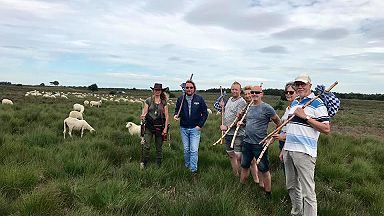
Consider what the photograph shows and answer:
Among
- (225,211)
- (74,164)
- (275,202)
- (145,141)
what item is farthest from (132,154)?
(225,211)

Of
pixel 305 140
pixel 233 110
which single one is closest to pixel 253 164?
pixel 233 110

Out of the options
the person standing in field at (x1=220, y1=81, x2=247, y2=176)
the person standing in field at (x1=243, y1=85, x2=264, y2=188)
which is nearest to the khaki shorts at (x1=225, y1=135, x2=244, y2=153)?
the person standing in field at (x1=220, y1=81, x2=247, y2=176)

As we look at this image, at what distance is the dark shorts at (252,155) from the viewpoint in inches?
232

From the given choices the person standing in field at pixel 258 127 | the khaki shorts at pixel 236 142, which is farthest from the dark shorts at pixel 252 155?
the khaki shorts at pixel 236 142

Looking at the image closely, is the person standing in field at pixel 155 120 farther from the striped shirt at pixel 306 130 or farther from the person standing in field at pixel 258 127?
the striped shirt at pixel 306 130

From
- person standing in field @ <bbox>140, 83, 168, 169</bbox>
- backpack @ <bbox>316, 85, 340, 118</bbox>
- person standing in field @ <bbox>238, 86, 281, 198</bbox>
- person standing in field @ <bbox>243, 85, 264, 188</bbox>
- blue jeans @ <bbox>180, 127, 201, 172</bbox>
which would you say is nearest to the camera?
backpack @ <bbox>316, 85, 340, 118</bbox>

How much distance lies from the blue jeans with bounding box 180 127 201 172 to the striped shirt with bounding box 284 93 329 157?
9.31 feet

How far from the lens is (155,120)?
755 cm

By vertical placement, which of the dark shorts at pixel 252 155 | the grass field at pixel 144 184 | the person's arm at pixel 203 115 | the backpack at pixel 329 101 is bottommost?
the grass field at pixel 144 184

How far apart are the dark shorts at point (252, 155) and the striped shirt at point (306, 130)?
118cm

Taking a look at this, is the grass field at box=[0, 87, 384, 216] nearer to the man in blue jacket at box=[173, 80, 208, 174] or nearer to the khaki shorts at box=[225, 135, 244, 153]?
the man in blue jacket at box=[173, 80, 208, 174]

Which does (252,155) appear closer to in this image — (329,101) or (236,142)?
(236,142)

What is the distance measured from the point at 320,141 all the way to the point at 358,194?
19.7 ft

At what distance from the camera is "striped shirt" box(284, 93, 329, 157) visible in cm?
438
